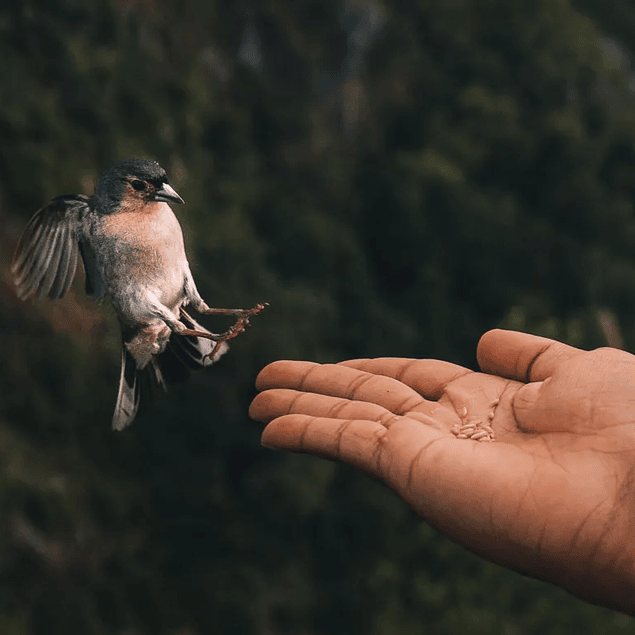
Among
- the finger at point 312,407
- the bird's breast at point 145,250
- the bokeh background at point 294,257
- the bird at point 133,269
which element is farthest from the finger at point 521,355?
the bokeh background at point 294,257

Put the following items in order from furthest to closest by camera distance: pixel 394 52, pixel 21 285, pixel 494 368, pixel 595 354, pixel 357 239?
1. pixel 394 52
2. pixel 357 239
3. pixel 494 368
4. pixel 595 354
5. pixel 21 285

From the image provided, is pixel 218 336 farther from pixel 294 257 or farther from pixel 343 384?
pixel 294 257

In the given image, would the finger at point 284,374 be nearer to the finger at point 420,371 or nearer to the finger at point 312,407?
the finger at point 312,407

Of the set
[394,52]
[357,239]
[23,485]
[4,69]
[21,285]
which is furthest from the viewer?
[394,52]

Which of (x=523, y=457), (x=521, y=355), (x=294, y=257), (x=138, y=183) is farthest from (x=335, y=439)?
(x=294, y=257)

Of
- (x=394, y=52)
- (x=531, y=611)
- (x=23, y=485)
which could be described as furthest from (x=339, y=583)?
(x=394, y=52)

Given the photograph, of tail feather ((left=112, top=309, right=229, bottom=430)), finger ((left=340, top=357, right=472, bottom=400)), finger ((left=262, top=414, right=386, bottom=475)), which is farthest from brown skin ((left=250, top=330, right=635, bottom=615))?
tail feather ((left=112, top=309, right=229, bottom=430))

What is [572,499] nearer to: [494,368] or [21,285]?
[494,368]
